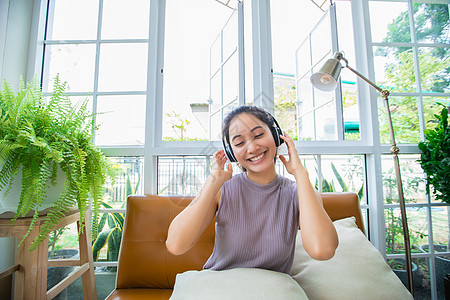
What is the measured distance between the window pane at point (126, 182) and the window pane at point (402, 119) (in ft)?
6.20

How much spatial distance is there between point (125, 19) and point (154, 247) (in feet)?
5.80

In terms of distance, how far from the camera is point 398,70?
174 cm

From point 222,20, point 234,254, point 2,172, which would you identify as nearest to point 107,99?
point 2,172

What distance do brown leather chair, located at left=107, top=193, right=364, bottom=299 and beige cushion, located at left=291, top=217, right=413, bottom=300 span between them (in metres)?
0.28

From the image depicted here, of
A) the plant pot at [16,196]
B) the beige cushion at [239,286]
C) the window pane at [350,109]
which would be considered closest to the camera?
the beige cushion at [239,286]

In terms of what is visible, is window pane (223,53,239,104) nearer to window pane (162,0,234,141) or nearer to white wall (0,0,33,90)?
window pane (162,0,234,141)

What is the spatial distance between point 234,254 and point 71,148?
97 cm

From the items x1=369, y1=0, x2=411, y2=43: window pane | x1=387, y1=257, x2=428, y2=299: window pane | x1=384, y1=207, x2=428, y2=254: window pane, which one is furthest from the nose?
x1=369, y1=0, x2=411, y2=43: window pane

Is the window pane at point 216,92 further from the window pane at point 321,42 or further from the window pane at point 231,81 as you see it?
the window pane at point 321,42

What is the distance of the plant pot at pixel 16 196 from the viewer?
1048mm

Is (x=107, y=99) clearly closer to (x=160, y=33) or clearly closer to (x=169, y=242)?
(x=160, y=33)

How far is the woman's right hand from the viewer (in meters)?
0.87

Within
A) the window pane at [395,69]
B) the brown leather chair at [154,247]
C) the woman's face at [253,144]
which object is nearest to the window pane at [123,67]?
the brown leather chair at [154,247]

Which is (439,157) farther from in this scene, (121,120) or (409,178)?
(121,120)
